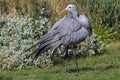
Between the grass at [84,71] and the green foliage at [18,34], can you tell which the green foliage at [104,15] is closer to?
the grass at [84,71]

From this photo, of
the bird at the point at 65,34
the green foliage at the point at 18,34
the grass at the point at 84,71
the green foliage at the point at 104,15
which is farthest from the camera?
the green foliage at the point at 104,15

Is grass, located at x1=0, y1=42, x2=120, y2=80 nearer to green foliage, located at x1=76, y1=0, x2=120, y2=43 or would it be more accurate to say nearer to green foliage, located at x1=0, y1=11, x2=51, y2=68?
green foliage, located at x1=0, y1=11, x2=51, y2=68

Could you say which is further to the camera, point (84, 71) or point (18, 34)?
point (18, 34)

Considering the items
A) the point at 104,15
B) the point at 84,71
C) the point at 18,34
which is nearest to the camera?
the point at 84,71

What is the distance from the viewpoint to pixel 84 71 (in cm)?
1177

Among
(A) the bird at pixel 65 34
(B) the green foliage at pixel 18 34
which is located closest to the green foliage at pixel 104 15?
(B) the green foliage at pixel 18 34

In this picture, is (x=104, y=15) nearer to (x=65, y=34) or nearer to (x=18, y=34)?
(x=18, y=34)

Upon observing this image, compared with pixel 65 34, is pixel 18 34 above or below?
above

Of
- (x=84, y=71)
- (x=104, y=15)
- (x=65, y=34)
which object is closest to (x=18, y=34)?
(x=65, y=34)

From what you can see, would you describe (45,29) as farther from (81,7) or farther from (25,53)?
(81,7)

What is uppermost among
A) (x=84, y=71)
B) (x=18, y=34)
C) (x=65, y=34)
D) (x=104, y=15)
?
(x=104, y=15)

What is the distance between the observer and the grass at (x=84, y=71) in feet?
36.0

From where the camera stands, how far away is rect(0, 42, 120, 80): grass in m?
11.0

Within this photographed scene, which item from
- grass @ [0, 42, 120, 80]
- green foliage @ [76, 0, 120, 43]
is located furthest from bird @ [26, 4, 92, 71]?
green foliage @ [76, 0, 120, 43]
